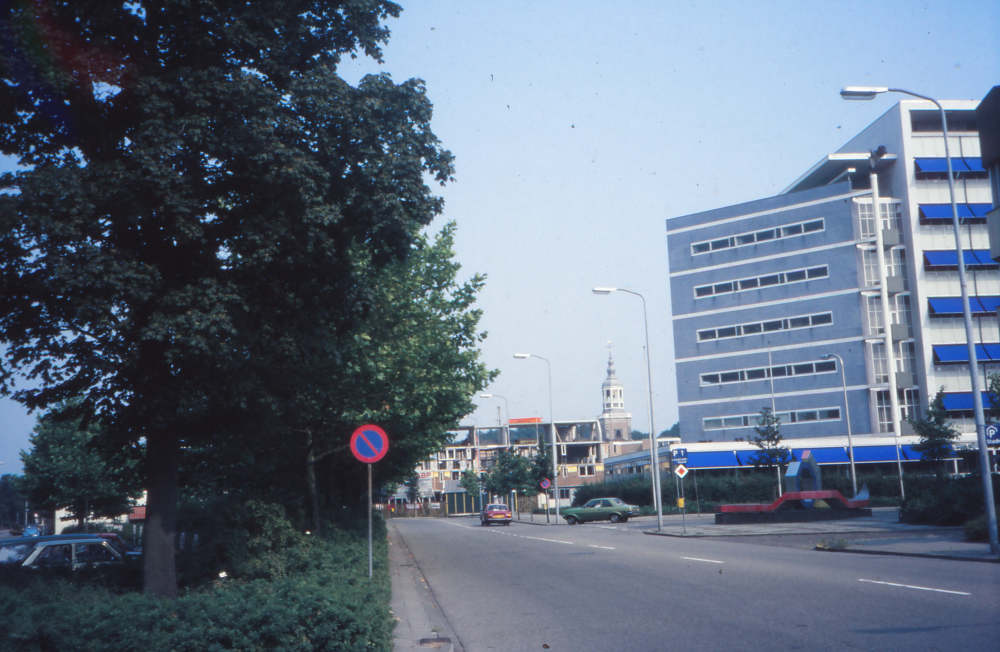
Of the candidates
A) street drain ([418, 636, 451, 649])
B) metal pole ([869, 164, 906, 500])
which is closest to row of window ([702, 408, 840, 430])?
metal pole ([869, 164, 906, 500])

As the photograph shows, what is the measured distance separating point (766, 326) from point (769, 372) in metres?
3.95

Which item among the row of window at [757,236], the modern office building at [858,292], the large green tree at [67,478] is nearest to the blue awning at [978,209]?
the modern office building at [858,292]

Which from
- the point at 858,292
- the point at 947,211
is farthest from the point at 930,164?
the point at 858,292

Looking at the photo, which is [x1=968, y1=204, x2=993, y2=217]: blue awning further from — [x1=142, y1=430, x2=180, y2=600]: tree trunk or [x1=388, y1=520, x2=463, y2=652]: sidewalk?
[x1=142, y1=430, x2=180, y2=600]: tree trunk

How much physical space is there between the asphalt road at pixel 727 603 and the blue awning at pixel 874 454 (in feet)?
157

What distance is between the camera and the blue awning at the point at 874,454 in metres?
63.5

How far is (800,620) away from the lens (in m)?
9.81

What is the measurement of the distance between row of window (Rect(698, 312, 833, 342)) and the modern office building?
109mm

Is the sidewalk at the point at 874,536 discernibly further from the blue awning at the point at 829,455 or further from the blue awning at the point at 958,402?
the blue awning at the point at 958,402

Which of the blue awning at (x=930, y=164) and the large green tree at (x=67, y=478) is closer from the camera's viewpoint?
the large green tree at (x=67, y=478)

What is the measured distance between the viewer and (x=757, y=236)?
70.1 metres

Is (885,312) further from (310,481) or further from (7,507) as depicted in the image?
(7,507)

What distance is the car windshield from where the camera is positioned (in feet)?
52.8

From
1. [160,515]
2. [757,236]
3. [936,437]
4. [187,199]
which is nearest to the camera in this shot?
[187,199]
